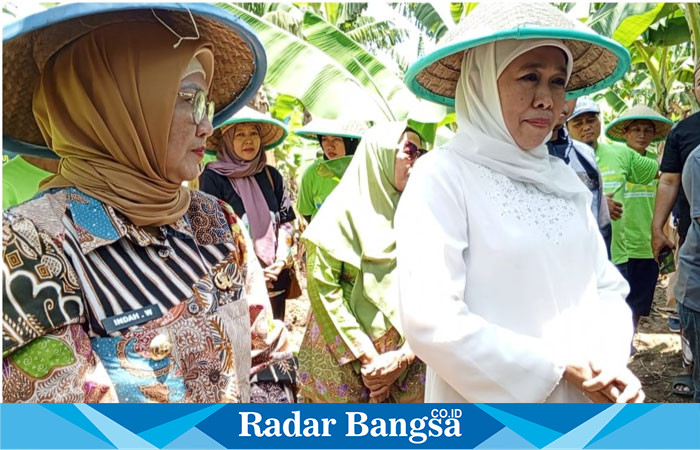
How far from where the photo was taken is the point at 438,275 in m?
1.34

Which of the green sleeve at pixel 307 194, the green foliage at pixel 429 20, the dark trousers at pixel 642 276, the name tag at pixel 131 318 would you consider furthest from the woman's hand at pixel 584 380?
the green foliage at pixel 429 20

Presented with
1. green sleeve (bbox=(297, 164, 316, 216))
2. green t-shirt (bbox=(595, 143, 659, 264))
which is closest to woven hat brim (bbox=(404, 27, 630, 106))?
green t-shirt (bbox=(595, 143, 659, 264))

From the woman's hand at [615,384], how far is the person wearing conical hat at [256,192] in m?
2.49

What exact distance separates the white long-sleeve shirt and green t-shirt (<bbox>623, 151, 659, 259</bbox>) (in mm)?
3174

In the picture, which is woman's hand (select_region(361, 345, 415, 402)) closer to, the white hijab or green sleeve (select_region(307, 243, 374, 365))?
green sleeve (select_region(307, 243, 374, 365))

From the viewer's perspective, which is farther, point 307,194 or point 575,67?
point 307,194

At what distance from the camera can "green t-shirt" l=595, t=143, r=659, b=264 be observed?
12.8 feet

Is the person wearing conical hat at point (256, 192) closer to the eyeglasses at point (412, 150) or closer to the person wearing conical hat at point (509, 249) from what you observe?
the eyeglasses at point (412, 150)

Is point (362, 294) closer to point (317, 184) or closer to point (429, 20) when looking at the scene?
point (317, 184)

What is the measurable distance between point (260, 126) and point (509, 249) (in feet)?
10.1

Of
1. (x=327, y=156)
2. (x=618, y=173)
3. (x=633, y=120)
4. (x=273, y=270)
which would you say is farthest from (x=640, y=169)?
(x=273, y=270)

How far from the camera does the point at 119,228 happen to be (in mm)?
1248

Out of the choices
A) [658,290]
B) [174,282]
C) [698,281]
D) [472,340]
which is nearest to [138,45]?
[174,282]

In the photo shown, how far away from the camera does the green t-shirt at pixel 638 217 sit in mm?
4430
